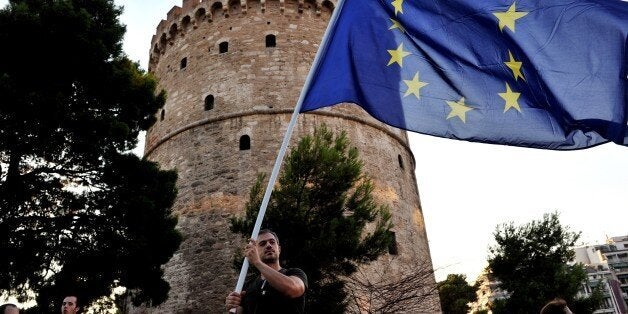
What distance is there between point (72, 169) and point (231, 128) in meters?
5.58

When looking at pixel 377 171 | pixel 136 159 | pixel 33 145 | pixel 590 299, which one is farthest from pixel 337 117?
pixel 590 299

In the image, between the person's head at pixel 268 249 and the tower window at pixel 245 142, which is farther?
the tower window at pixel 245 142

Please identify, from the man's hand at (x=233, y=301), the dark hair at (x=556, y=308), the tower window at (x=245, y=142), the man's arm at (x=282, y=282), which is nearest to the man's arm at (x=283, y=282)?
the man's arm at (x=282, y=282)

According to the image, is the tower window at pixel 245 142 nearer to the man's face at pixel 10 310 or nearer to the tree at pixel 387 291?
the tree at pixel 387 291

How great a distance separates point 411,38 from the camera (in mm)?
4449

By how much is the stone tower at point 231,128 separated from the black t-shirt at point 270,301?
9.13 metres

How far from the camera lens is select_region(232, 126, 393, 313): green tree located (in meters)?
8.12

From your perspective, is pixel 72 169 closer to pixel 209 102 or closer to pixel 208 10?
pixel 209 102

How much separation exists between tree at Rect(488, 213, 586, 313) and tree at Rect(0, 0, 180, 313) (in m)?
10.3

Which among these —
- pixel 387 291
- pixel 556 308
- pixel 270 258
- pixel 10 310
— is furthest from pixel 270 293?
pixel 387 291

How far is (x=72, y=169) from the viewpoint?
8.19 metres

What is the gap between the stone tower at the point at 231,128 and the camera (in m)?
12.0

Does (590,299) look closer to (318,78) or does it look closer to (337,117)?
(337,117)

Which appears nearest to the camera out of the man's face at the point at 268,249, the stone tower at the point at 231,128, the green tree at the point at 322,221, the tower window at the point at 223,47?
the man's face at the point at 268,249
